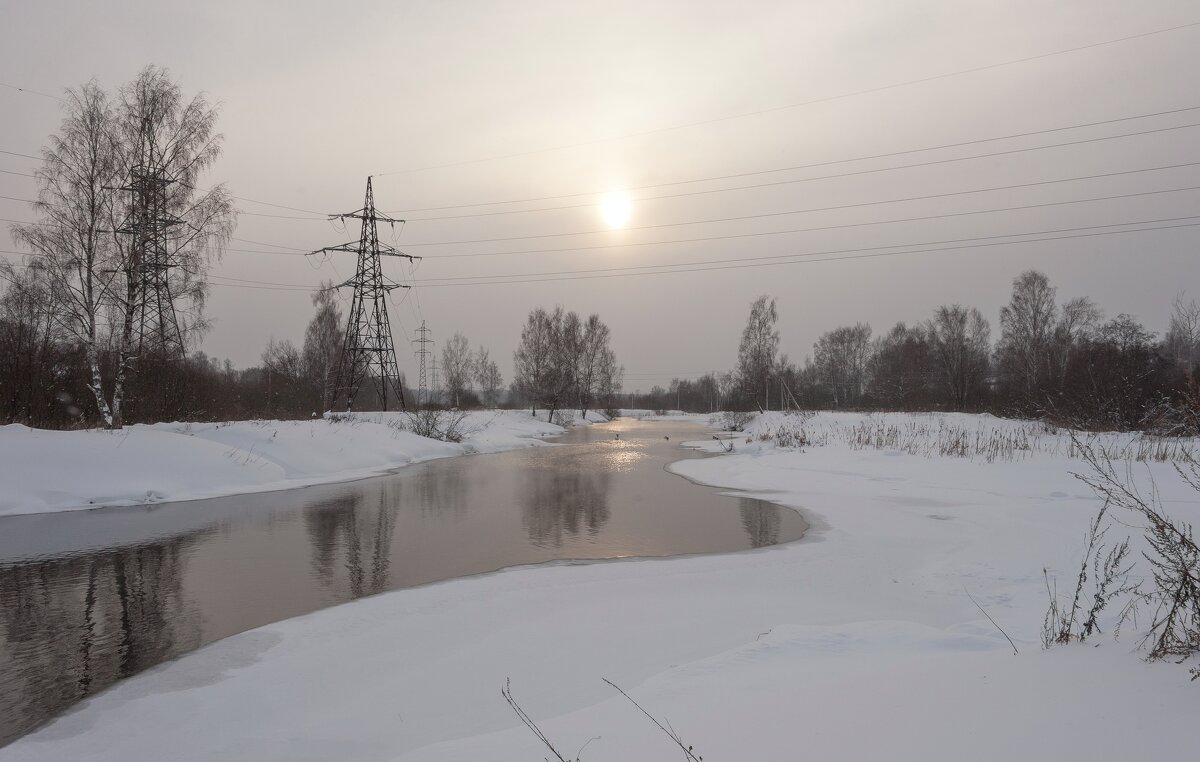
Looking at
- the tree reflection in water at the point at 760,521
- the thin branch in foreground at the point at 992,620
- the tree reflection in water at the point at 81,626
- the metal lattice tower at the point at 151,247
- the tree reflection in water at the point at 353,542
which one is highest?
the metal lattice tower at the point at 151,247

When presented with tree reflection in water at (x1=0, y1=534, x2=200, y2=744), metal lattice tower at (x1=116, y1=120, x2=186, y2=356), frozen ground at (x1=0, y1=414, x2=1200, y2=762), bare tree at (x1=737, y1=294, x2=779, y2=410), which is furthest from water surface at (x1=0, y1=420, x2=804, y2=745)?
bare tree at (x1=737, y1=294, x2=779, y2=410)

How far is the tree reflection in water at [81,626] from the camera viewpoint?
3.75m

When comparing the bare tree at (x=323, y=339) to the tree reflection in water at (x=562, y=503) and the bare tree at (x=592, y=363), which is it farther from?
the tree reflection in water at (x=562, y=503)

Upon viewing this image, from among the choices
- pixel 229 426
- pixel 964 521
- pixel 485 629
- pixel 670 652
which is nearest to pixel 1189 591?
pixel 670 652

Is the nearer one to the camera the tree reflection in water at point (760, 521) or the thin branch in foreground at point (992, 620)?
the thin branch in foreground at point (992, 620)

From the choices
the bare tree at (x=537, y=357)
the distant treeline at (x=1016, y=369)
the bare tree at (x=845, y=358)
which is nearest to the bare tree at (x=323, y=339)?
the bare tree at (x=537, y=357)

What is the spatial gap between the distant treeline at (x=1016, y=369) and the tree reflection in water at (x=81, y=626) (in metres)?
8.21

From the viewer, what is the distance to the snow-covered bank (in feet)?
34.1

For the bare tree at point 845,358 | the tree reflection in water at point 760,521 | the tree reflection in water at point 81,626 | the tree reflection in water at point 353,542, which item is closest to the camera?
the tree reflection in water at point 81,626

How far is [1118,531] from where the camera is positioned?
6.84 meters

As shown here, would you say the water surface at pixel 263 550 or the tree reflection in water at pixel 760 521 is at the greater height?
the water surface at pixel 263 550

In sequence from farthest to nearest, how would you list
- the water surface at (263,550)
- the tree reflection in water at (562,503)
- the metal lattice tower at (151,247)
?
the metal lattice tower at (151,247) → the tree reflection in water at (562,503) → the water surface at (263,550)

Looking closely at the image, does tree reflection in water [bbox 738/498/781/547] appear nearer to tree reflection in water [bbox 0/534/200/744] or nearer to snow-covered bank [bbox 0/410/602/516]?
tree reflection in water [bbox 0/534/200/744]

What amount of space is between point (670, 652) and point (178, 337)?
1918 cm
